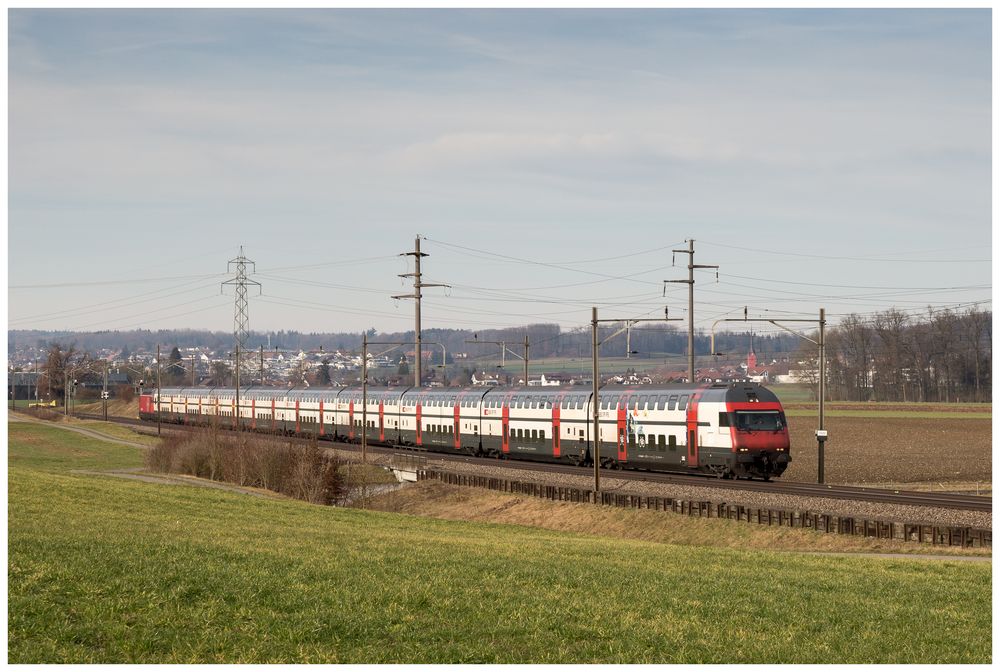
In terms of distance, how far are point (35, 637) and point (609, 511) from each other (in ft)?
129

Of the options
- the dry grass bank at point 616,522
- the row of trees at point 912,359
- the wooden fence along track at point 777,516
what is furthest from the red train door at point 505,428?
the row of trees at point 912,359

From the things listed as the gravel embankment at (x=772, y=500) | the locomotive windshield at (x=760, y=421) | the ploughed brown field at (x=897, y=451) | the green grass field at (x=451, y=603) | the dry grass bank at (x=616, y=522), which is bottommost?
the dry grass bank at (x=616, y=522)

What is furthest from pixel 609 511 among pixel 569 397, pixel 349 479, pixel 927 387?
pixel 927 387

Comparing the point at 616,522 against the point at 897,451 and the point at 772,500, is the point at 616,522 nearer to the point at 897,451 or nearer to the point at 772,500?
the point at 772,500

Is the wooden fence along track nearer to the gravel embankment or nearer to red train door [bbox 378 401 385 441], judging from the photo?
the gravel embankment

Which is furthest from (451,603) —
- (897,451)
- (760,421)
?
(897,451)

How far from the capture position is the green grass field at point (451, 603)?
17406mm

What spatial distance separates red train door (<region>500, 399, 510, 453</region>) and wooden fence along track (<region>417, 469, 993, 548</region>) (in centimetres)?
1115

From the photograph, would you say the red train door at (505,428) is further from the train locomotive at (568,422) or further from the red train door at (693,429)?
the red train door at (693,429)

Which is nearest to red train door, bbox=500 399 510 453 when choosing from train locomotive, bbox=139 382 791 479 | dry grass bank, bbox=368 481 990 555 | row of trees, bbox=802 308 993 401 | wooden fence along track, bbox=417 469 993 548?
train locomotive, bbox=139 382 791 479

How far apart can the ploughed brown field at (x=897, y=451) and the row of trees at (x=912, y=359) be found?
47640 mm

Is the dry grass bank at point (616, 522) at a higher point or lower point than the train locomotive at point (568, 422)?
lower

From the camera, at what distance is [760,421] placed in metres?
57.0

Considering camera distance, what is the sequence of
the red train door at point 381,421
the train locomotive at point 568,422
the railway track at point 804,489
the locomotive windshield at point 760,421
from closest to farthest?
the railway track at point 804,489 < the locomotive windshield at point 760,421 < the train locomotive at point 568,422 < the red train door at point 381,421
